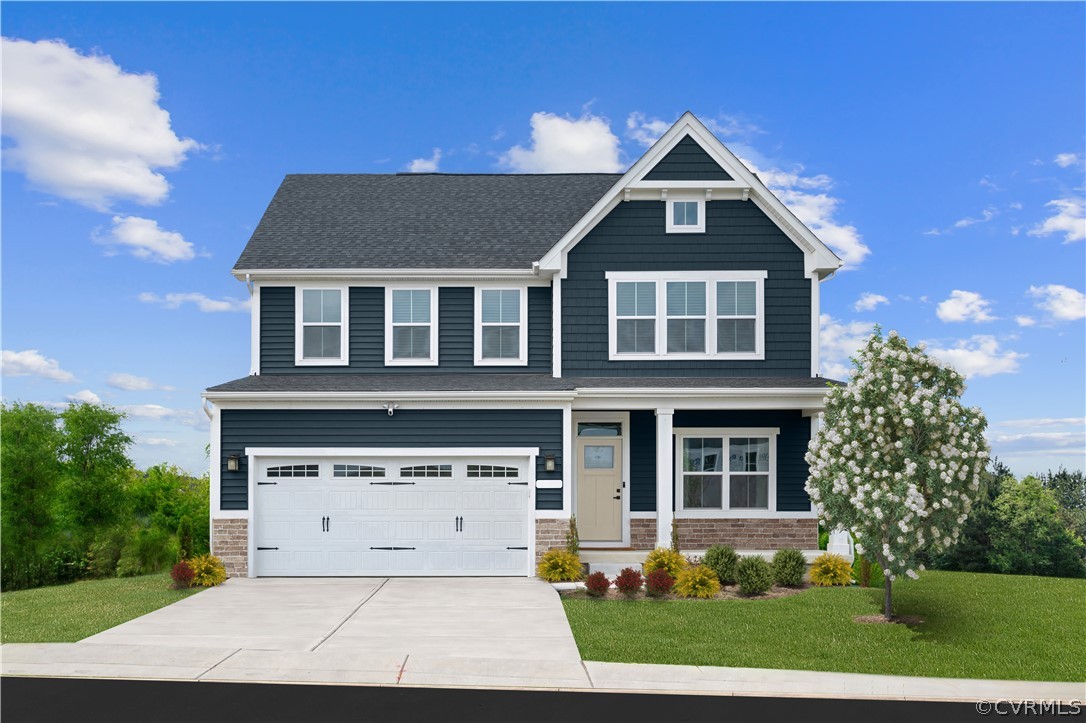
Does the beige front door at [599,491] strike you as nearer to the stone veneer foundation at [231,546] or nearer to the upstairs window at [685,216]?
the upstairs window at [685,216]

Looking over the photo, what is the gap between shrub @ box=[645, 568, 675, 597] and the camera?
1594 cm

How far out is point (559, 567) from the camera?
17.4 m

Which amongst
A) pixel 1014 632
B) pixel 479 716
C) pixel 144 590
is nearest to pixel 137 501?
pixel 144 590

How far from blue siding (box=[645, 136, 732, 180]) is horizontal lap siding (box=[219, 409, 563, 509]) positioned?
5794mm

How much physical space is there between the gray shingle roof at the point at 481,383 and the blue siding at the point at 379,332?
37 centimetres

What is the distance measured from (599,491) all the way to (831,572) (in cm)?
516

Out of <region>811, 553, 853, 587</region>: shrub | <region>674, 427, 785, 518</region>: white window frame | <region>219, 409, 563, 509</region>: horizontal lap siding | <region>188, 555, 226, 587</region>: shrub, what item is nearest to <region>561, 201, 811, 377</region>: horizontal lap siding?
<region>674, 427, 785, 518</region>: white window frame

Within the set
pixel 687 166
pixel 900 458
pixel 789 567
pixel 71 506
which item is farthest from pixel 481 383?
pixel 71 506

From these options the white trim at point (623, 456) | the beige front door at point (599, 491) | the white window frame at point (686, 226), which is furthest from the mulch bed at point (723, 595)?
the white window frame at point (686, 226)

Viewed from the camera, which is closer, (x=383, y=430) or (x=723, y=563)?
(x=723, y=563)

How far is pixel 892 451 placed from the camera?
1434 cm

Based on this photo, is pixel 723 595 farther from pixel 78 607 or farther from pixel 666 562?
pixel 78 607

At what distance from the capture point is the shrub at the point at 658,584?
15938 millimetres

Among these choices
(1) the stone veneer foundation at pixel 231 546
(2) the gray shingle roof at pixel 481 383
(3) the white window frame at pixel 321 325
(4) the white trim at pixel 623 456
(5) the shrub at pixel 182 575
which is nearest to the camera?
(5) the shrub at pixel 182 575
